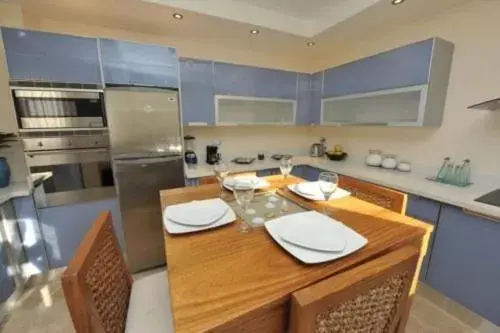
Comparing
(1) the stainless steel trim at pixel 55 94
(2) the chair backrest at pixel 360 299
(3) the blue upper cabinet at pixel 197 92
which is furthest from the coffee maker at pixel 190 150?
(2) the chair backrest at pixel 360 299

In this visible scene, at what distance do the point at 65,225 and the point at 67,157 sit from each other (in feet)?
1.77

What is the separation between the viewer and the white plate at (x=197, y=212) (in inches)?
36.6

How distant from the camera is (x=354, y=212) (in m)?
1.06

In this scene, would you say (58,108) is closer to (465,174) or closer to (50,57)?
(50,57)

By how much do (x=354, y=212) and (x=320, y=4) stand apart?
1939 mm

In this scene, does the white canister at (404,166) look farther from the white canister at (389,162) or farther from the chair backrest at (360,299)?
the chair backrest at (360,299)

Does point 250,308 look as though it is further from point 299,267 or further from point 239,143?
point 239,143

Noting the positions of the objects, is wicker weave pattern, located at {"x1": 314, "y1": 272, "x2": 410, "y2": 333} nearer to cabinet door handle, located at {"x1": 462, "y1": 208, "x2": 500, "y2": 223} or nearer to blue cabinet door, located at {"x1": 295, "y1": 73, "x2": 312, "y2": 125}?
cabinet door handle, located at {"x1": 462, "y1": 208, "x2": 500, "y2": 223}

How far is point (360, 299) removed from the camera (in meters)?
0.57

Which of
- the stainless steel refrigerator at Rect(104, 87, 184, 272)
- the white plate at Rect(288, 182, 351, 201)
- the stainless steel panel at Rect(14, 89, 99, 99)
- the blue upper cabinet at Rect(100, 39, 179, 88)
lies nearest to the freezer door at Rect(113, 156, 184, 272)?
the stainless steel refrigerator at Rect(104, 87, 184, 272)

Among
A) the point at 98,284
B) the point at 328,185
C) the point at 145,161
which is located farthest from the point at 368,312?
the point at 145,161

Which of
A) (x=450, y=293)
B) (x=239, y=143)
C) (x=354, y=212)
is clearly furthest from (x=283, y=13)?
(x=450, y=293)

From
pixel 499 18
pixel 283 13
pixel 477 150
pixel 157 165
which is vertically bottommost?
pixel 157 165

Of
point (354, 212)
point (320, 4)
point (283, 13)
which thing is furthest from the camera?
point (283, 13)
